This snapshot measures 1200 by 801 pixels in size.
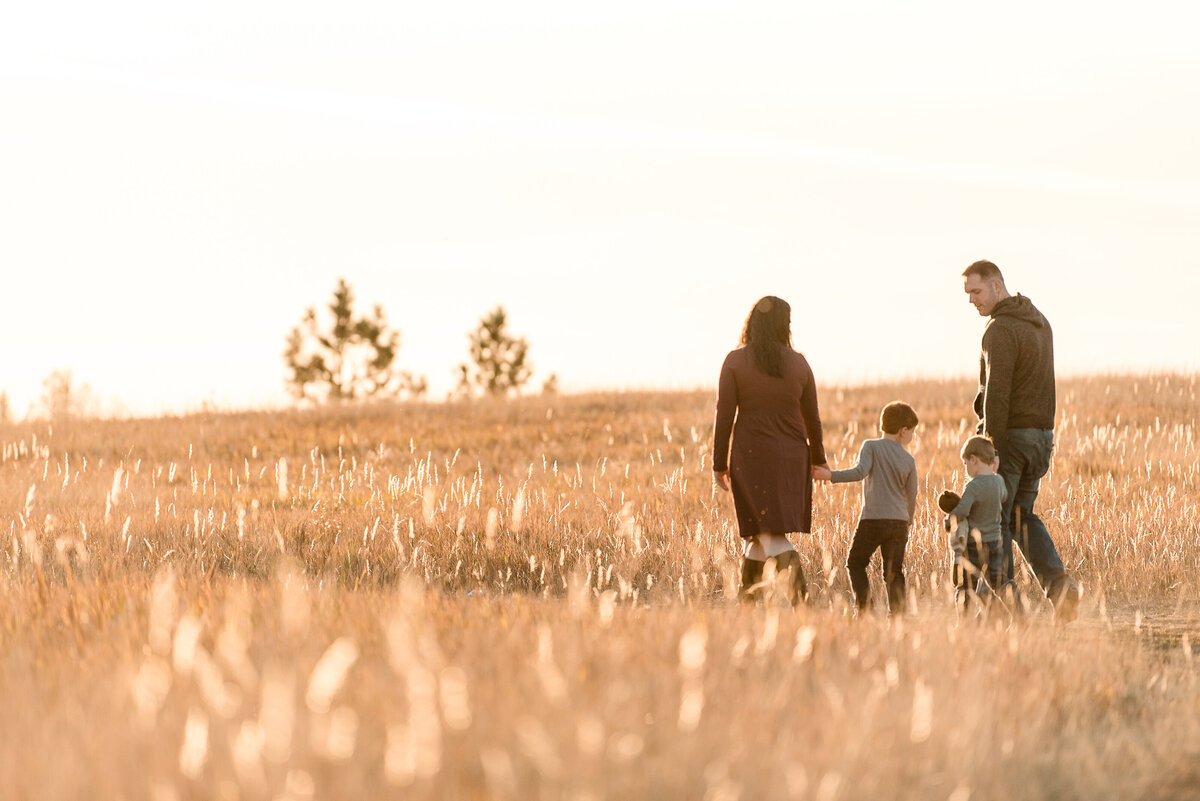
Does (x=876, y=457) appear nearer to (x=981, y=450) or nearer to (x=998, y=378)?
(x=981, y=450)

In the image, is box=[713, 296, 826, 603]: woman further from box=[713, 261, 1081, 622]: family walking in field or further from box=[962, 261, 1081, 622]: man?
box=[962, 261, 1081, 622]: man

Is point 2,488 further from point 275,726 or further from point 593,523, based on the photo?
point 275,726

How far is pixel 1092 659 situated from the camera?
5281 millimetres

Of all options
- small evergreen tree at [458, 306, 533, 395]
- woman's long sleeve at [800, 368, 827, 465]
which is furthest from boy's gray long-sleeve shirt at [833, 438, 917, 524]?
small evergreen tree at [458, 306, 533, 395]

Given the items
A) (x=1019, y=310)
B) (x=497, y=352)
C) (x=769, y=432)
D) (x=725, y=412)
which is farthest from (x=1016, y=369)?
(x=497, y=352)

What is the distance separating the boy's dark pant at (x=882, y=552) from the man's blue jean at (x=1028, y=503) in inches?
26.7

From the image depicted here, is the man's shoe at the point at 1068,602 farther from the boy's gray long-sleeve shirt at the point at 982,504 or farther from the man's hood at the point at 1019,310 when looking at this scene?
the man's hood at the point at 1019,310

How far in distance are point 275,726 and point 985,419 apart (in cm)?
549

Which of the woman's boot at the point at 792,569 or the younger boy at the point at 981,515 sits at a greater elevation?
the younger boy at the point at 981,515

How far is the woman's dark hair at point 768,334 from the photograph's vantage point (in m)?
6.62

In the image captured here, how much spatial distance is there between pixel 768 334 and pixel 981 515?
162 cm

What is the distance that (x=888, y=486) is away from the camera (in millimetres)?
6680

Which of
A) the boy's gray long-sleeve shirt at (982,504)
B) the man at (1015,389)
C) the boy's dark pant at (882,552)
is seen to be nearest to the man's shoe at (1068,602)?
the man at (1015,389)

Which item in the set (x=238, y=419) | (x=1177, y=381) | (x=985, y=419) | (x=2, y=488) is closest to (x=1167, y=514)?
(x=985, y=419)
